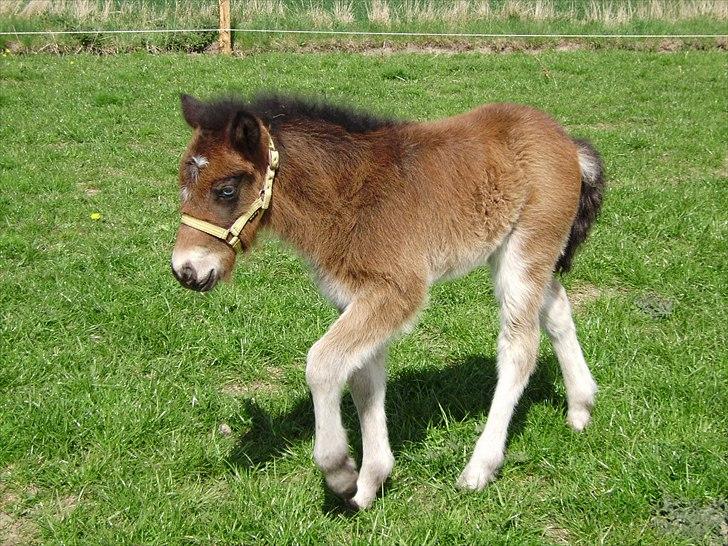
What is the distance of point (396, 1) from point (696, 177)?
1129cm

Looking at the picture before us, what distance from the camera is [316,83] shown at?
11336 millimetres

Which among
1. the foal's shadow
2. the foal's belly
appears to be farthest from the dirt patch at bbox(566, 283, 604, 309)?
the foal's belly

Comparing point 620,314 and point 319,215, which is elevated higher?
point 319,215

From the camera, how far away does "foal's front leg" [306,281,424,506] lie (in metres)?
3.13

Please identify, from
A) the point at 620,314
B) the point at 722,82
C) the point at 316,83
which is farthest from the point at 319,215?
the point at 722,82

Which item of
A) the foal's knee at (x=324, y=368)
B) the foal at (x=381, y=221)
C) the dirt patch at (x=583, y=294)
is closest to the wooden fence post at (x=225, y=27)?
the dirt patch at (x=583, y=294)

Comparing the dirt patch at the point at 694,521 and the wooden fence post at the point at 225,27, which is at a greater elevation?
the wooden fence post at the point at 225,27

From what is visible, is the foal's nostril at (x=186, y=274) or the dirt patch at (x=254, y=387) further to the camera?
the dirt patch at (x=254, y=387)

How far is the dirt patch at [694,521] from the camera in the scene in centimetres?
307

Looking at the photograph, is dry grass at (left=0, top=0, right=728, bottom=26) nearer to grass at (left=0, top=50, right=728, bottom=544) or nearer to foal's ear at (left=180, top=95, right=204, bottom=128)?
grass at (left=0, top=50, right=728, bottom=544)

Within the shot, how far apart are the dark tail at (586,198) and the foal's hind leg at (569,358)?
23 cm

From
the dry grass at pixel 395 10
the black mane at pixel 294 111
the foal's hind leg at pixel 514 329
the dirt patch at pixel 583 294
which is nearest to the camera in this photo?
the black mane at pixel 294 111

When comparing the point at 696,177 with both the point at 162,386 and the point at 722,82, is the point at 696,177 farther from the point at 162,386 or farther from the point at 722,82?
the point at 162,386

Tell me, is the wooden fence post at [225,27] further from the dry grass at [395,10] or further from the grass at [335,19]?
the dry grass at [395,10]
